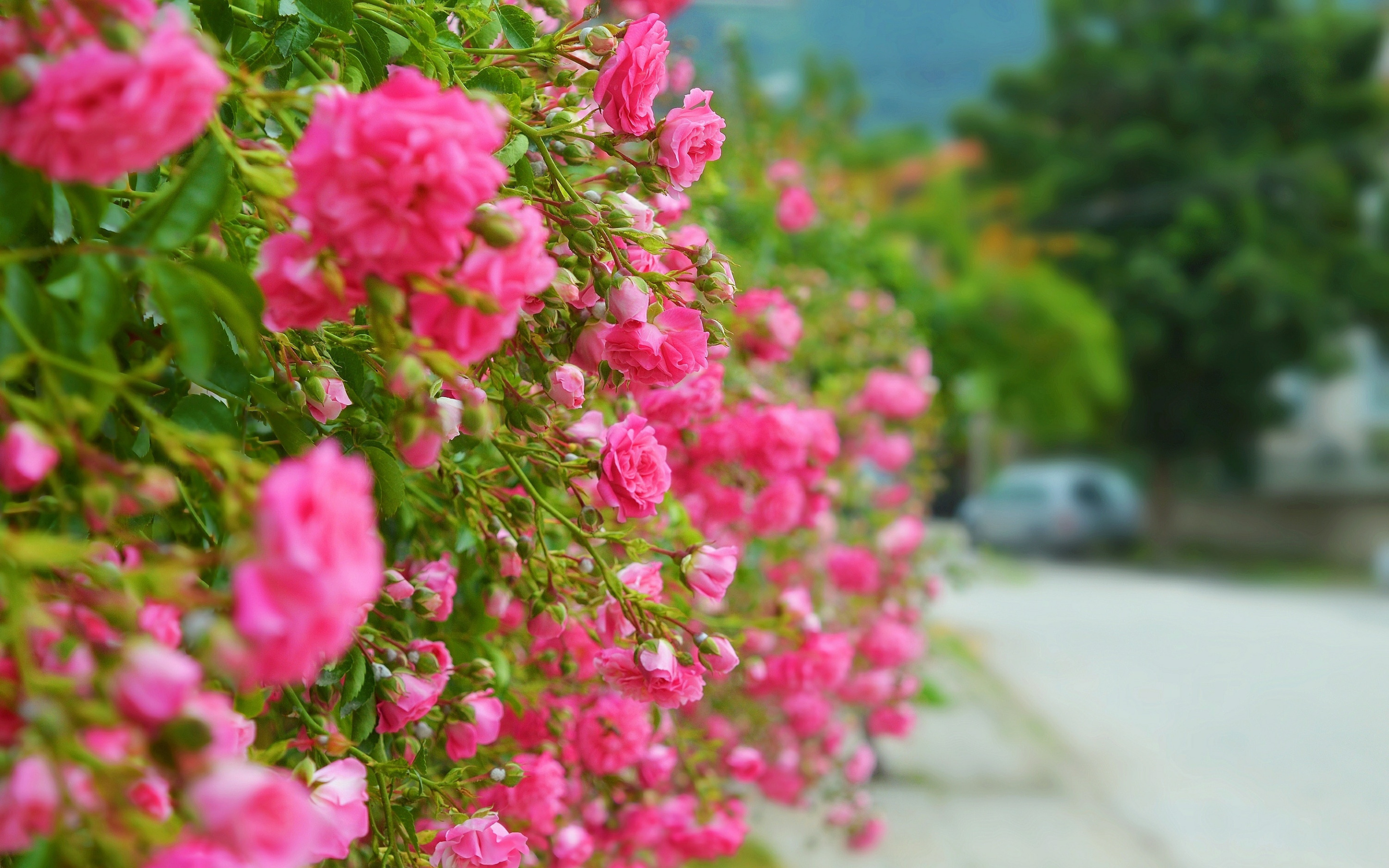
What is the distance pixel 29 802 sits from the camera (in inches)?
15.1

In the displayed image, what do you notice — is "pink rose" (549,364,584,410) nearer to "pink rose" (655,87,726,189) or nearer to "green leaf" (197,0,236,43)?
"pink rose" (655,87,726,189)

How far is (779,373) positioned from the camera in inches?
88.1

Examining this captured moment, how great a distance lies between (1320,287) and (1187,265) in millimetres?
1123

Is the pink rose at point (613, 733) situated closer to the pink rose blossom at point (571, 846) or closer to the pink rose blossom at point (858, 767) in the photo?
the pink rose blossom at point (571, 846)

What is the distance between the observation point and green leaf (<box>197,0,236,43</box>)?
69cm

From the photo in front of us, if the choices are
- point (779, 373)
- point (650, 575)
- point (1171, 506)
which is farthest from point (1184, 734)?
point (1171, 506)

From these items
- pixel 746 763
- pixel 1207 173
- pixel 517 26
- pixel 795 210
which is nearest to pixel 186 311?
pixel 517 26

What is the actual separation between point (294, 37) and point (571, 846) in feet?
2.57

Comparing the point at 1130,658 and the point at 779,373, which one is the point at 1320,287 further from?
the point at 779,373

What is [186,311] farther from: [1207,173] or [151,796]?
[1207,173]

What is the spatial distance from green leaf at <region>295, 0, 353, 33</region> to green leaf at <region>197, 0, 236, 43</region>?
1.7 inches

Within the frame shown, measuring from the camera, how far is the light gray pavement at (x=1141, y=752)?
10.7 ft

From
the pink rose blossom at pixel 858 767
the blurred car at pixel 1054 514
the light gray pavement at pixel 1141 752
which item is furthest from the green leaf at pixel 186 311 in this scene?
the blurred car at pixel 1054 514

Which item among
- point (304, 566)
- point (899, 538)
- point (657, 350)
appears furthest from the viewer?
point (899, 538)
